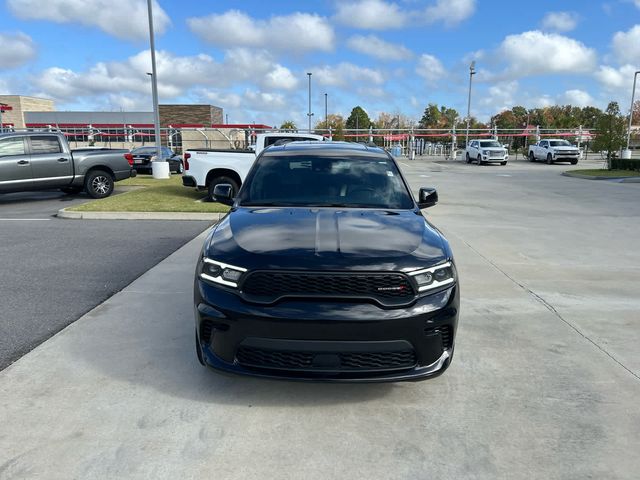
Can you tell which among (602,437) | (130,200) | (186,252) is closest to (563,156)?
(130,200)

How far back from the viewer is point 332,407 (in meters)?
3.34

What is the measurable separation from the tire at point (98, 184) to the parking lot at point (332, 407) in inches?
375

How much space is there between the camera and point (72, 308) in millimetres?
5148

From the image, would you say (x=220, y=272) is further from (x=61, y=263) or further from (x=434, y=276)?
(x=61, y=263)

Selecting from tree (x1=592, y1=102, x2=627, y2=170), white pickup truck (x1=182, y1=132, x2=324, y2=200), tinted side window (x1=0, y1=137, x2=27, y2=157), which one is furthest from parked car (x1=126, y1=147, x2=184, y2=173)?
tree (x1=592, y1=102, x2=627, y2=170)

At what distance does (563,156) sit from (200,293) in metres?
38.3

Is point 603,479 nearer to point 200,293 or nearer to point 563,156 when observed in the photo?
point 200,293

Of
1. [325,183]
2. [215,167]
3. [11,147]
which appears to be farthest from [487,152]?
[325,183]

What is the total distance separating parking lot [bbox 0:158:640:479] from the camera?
9.06 feet

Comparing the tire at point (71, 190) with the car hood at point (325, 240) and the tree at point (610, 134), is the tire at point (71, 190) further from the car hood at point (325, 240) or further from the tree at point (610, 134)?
the tree at point (610, 134)

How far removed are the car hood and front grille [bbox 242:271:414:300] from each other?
58 millimetres

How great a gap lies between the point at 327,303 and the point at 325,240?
504 mm

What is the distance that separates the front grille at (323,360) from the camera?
304 cm

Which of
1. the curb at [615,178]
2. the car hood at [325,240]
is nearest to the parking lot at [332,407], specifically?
the car hood at [325,240]
